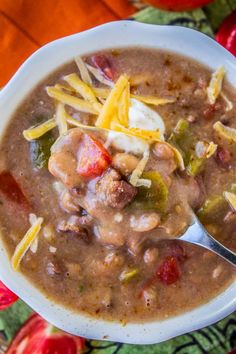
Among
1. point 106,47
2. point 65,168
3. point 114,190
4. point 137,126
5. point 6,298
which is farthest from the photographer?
point 6,298

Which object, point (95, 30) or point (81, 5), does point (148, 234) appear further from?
point (81, 5)

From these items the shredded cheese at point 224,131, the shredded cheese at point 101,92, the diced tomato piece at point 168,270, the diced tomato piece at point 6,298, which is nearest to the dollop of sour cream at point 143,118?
the shredded cheese at point 101,92

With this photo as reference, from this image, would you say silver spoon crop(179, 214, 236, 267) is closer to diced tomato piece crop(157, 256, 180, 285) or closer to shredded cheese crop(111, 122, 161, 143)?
diced tomato piece crop(157, 256, 180, 285)

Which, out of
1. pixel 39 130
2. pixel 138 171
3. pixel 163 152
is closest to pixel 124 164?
pixel 138 171

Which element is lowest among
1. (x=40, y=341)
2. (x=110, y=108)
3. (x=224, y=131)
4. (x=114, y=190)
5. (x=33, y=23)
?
(x=40, y=341)

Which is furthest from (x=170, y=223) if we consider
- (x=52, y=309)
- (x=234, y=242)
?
(x=52, y=309)

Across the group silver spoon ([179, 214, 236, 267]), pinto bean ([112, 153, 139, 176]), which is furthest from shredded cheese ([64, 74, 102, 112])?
silver spoon ([179, 214, 236, 267])

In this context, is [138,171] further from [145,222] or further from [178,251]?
[178,251]

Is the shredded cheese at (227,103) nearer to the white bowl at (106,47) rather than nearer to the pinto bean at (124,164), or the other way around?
the white bowl at (106,47)
